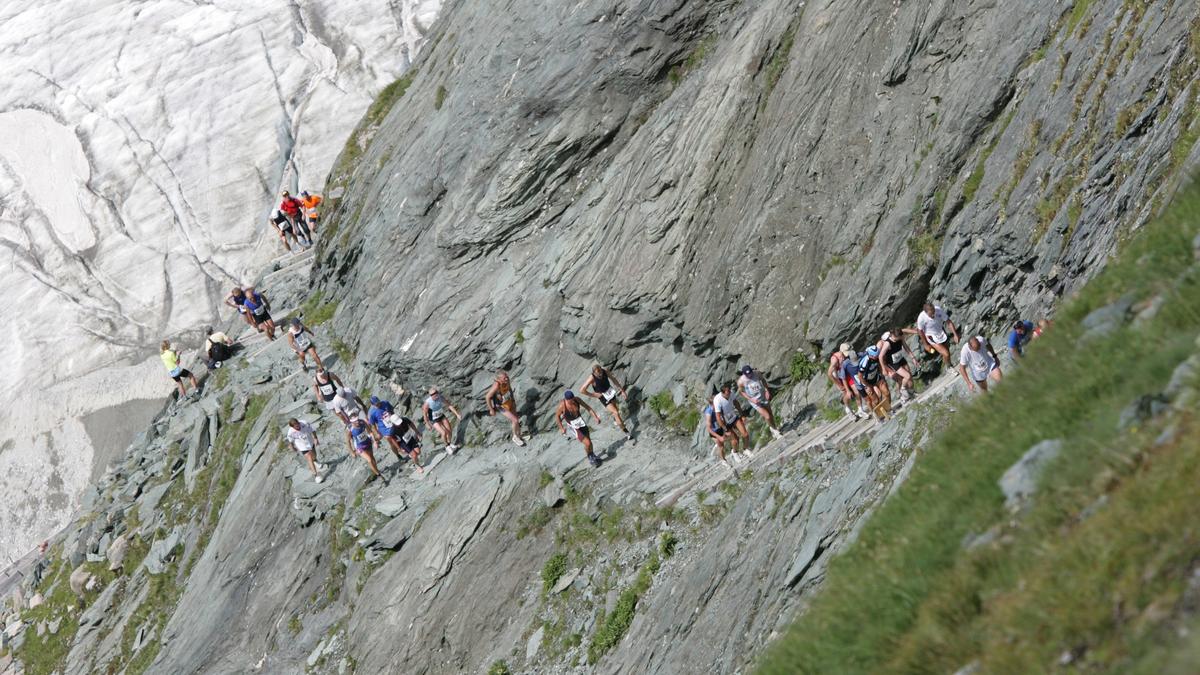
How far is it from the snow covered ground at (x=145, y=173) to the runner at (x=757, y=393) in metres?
38.2

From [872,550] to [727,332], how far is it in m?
15.8

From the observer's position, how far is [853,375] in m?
21.8

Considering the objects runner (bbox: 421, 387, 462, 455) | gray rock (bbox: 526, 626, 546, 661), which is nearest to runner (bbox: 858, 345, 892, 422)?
gray rock (bbox: 526, 626, 546, 661)

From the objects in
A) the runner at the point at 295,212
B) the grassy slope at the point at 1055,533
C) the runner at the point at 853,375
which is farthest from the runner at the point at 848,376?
the runner at the point at 295,212

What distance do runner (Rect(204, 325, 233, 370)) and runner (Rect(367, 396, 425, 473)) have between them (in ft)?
45.1

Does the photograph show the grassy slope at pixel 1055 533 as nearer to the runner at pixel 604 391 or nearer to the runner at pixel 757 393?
the runner at pixel 757 393

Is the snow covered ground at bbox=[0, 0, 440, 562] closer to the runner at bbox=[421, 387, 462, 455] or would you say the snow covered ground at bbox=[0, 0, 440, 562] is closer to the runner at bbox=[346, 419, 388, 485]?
the runner at bbox=[346, 419, 388, 485]

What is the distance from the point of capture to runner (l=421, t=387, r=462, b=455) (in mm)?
28625

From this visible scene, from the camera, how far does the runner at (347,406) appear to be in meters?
29.5

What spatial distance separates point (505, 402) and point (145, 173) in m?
40.9

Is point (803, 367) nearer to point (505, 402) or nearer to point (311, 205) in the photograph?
point (505, 402)

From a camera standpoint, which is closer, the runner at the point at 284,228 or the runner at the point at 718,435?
the runner at the point at 718,435

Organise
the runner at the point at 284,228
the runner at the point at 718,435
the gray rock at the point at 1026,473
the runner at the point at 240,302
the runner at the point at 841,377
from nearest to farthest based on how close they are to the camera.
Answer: the gray rock at the point at 1026,473, the runner at the point at 841,377, the runner at the point at 718,435, the runner at the point at 240,302, the runner at the point at 284,228

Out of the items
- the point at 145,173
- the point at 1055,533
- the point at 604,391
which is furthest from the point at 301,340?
the point at 1055,533
